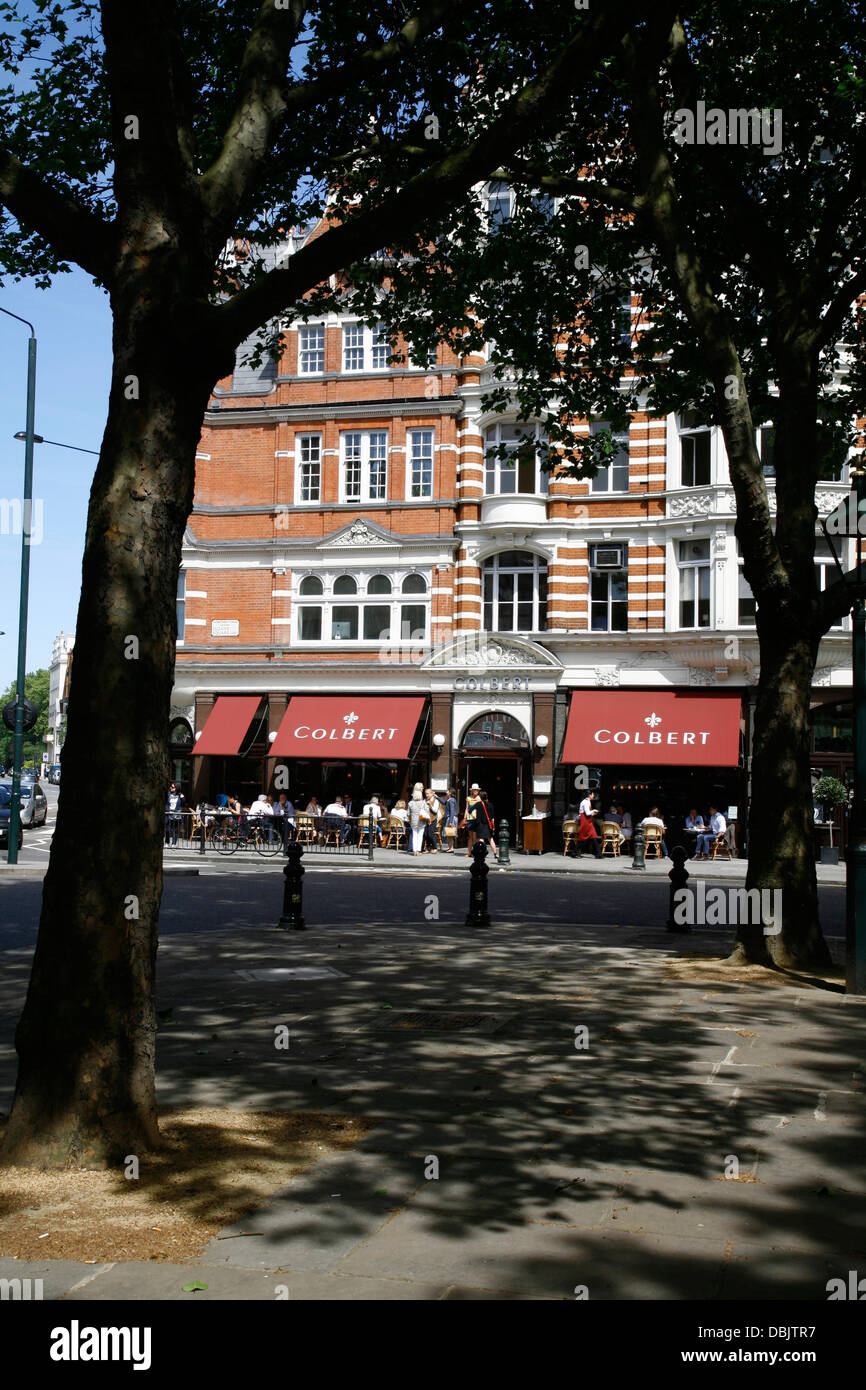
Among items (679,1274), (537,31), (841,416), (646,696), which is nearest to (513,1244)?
(679,1274)

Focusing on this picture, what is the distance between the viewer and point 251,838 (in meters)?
28.9

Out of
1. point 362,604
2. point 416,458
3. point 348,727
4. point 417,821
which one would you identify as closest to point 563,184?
point 417,821

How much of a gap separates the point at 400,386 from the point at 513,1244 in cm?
3143

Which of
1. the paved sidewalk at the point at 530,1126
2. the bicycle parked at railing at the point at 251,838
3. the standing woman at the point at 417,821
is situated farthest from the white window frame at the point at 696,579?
the paved sidewalk at the point at 530,1126

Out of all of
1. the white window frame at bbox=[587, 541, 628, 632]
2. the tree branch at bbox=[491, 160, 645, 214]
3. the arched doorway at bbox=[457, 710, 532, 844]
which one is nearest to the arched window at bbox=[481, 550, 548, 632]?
the white window frame at bbox=[587, 541, 628, 632]

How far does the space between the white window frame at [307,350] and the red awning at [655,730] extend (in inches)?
506

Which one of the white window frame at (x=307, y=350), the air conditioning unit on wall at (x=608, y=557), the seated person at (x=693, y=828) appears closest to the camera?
the seated person at (x=693, y=828)

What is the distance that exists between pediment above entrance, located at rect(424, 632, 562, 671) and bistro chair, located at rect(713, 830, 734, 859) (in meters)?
5.98

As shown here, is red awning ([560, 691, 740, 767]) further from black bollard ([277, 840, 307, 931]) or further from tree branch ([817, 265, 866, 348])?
tree branch ([817, 265, 866, 348])

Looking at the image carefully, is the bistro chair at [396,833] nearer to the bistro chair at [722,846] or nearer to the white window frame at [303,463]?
the bistro chair at [722,846]

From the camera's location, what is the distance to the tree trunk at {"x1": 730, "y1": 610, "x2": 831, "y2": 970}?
1094cm

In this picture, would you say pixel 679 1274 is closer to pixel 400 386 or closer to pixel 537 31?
pixel 537 31

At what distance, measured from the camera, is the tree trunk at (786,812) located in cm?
1094

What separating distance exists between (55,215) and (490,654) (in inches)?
1036
